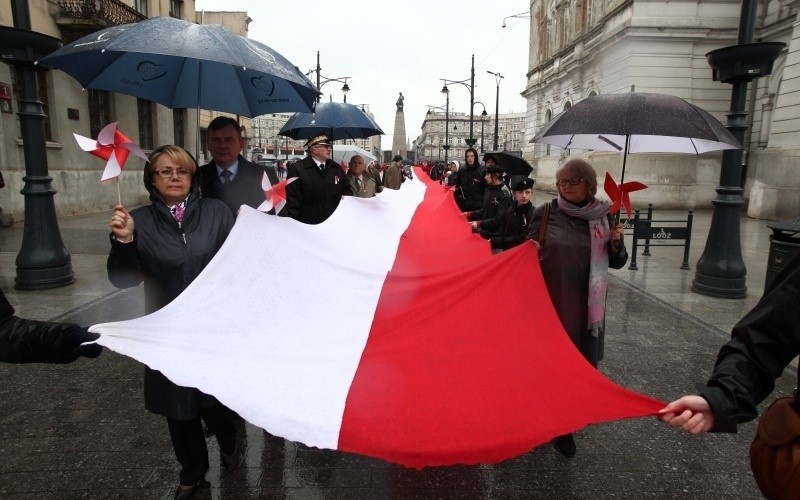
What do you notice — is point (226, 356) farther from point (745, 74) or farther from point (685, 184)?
point (685, 184)

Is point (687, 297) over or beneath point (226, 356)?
beneath

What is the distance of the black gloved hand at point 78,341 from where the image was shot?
2.23 m

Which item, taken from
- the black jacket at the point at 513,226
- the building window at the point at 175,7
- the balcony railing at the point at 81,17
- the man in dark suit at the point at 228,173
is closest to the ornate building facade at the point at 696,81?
the black jacket at the point at 513,226

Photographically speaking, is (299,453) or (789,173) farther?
(789,173)

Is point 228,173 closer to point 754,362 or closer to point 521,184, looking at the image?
point 521,184

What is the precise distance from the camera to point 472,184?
9.80 meters

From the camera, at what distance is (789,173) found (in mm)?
17203

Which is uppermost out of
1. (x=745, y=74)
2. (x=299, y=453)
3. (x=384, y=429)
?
(x=745, y=74)

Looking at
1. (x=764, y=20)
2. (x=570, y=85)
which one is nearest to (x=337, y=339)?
(x=764, y=20)

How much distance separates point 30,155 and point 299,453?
6561 mm

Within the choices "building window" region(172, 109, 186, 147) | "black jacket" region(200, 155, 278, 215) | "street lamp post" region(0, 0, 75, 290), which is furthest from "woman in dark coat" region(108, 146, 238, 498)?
"building window" region(172, 109, 186, 147)

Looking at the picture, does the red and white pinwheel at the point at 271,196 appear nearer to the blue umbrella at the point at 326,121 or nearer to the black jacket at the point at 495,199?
the black jacket at the point at 495,199

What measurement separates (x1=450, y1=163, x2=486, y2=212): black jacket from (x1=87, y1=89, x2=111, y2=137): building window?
14031mm

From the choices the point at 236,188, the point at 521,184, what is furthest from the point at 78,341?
the point at 521,184
